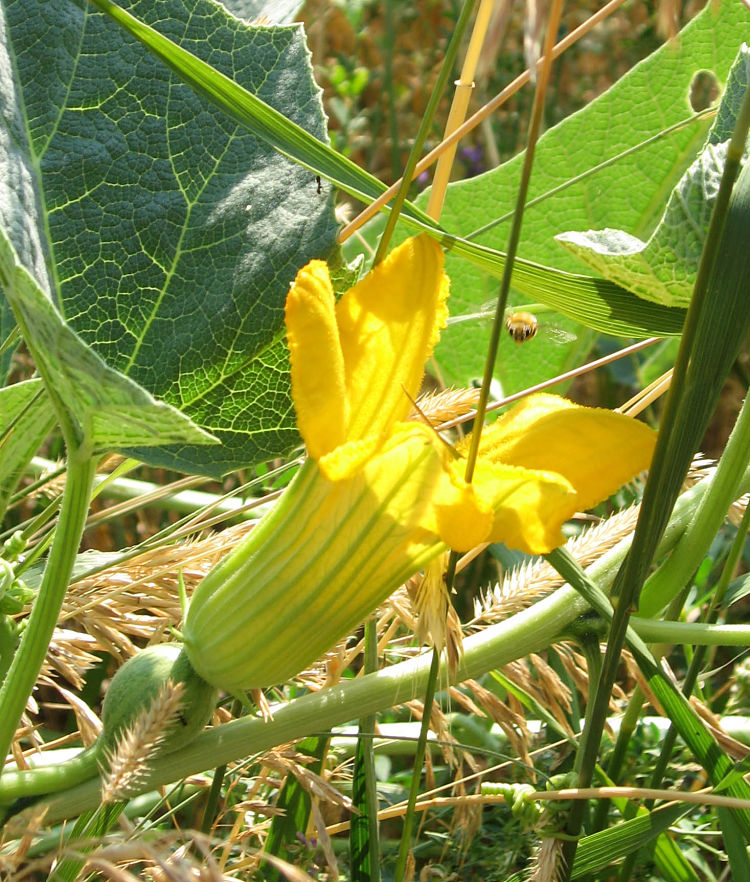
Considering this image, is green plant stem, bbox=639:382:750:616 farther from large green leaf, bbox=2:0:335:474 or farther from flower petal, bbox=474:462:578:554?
large green leaf, bbox=2:0:335:474

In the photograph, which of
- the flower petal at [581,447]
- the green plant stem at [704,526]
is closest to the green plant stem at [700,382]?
the flower petal at [581,447]

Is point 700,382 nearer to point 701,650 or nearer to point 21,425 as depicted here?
point 701,650

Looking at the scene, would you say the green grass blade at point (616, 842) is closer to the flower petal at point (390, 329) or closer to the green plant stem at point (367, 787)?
the green plant stem at point (367, 787)

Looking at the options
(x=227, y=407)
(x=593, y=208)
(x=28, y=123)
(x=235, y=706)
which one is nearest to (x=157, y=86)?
(x=28, y=123)

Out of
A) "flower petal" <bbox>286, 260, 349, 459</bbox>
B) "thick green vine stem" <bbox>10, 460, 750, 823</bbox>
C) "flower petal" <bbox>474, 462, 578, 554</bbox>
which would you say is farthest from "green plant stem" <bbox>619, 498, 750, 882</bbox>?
"flower petal" <bbox>286, 260, 349, 459</bbox>

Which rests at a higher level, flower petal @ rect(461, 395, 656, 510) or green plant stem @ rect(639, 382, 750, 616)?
flower petal @ rect(461, 395, 656, 510)

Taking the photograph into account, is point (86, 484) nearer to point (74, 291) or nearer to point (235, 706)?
point (74, 291)
